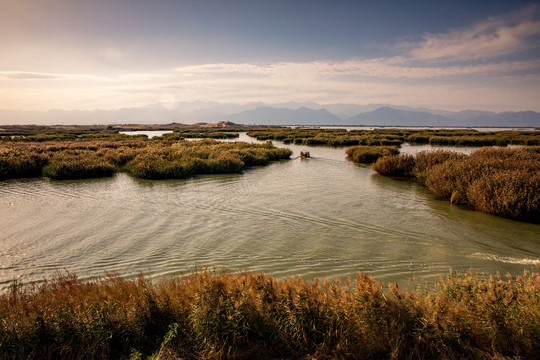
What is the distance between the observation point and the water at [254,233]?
7.11m

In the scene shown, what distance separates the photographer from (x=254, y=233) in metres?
9.35

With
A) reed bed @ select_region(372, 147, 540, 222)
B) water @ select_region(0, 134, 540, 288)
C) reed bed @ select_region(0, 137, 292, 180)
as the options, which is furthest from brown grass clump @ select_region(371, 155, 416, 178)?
Answer: reed bed @ select_region(0, 137, 292, 180)

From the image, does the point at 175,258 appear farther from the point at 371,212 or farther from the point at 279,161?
the point at 279,161

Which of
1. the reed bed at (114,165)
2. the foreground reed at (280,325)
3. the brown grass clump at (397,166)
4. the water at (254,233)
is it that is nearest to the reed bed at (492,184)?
the water at (254,233)

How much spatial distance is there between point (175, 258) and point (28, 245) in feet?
16.1

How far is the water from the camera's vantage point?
7113mm

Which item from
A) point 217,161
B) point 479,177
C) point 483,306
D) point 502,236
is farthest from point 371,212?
point 217,161

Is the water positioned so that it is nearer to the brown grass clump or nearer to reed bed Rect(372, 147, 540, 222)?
reed bed Rect(372, 147, 540, 222)

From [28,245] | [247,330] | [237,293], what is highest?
[237,293]

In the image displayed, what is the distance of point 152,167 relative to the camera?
763 inches

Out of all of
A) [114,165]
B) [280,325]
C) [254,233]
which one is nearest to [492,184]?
[254,233]

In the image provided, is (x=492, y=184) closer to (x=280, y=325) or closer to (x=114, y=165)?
(x=280, y=325)

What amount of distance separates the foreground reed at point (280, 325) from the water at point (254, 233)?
2.64 meters

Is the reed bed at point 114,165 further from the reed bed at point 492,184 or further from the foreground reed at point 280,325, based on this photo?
the foreground reed at point 280,325
